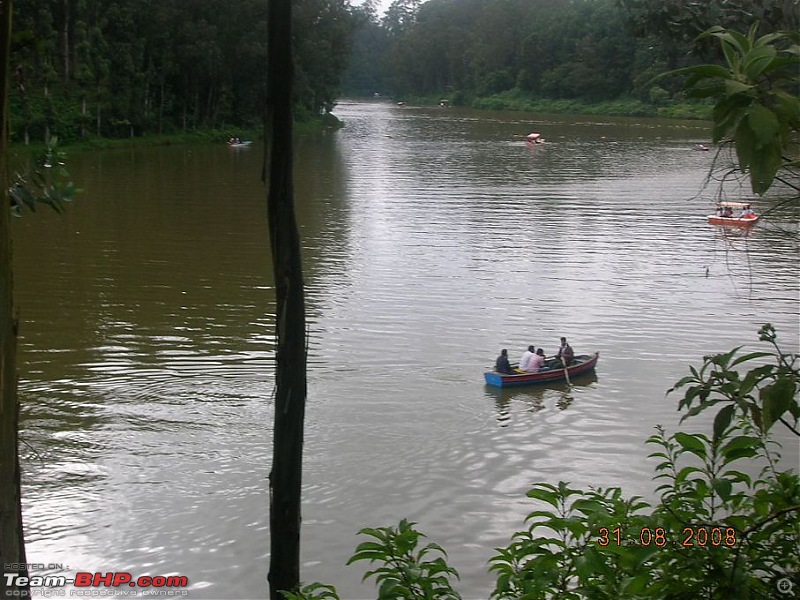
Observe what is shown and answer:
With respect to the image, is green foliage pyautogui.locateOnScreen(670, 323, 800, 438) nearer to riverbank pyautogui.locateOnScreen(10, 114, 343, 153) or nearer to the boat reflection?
the boat reflection

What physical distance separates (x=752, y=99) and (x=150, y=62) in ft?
162

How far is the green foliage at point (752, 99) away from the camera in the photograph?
7.82ft

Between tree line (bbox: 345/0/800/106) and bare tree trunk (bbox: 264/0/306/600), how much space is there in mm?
48689

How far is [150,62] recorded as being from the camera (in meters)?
48.6

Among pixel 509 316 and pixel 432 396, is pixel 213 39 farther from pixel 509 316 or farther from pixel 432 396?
pixel 432 396

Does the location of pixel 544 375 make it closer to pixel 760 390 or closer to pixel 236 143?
pixel 760 390

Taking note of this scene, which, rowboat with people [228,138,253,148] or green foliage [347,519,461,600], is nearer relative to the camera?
green foliage [347,519,461,600]

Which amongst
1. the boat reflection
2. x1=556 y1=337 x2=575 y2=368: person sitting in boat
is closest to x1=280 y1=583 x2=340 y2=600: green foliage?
the boat reflection

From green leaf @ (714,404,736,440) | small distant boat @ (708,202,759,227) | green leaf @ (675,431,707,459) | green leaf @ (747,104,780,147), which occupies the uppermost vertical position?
green leaf @ (747,104,780,147)

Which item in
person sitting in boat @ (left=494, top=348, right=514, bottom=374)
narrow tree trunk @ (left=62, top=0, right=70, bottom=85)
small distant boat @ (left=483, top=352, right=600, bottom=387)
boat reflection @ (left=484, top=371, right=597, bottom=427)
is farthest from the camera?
narrow tree trunk @ (left=62, top=0, right=70, bottom=85)

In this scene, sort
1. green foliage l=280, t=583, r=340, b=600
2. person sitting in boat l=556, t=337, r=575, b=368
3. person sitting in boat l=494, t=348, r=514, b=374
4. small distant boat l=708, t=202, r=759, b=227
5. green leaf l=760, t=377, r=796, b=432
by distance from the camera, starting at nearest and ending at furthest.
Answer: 1. green leaf l=760, t=377, r=796, b=432
2. green foliage l=280, t=583, r=340, b=600
3. person sitting in boat l=494, t=348, r=514, b=374
4. person sitting in boat l=556, t=337, r=575, b=368
5. small distant boat l=708, t=202, r=759, b=227

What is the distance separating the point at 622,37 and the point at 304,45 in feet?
127

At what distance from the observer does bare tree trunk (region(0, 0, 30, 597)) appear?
3738mm

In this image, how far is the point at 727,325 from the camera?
18922 mm
